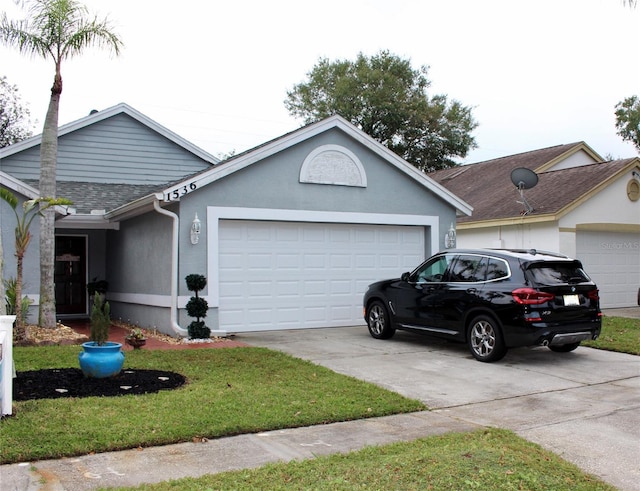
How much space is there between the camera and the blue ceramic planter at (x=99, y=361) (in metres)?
7.45

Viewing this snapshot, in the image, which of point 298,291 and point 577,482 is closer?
point 577,482

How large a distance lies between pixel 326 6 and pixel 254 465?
982cm

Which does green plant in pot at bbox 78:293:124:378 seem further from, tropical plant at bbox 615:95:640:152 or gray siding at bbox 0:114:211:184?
tropical plant at bbox 615:95:640:152

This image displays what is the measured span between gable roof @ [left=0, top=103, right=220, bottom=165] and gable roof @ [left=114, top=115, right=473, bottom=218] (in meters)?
4.17

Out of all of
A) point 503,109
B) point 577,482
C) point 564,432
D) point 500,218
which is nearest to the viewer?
point 577,482

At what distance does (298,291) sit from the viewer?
13281mm

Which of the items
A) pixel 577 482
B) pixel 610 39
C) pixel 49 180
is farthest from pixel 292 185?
pixel 577 482

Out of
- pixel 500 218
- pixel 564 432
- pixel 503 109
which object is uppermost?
pixel 503 109

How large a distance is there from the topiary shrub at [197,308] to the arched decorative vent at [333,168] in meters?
3.25

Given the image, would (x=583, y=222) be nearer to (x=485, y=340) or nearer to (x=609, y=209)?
(x=609, y=209)

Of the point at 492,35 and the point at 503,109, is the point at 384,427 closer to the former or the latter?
the point at 492,35

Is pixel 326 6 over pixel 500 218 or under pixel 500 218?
over

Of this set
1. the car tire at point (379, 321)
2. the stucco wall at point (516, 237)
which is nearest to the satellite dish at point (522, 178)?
the stucco wall at point (516, 237)

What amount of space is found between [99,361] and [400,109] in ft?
111
